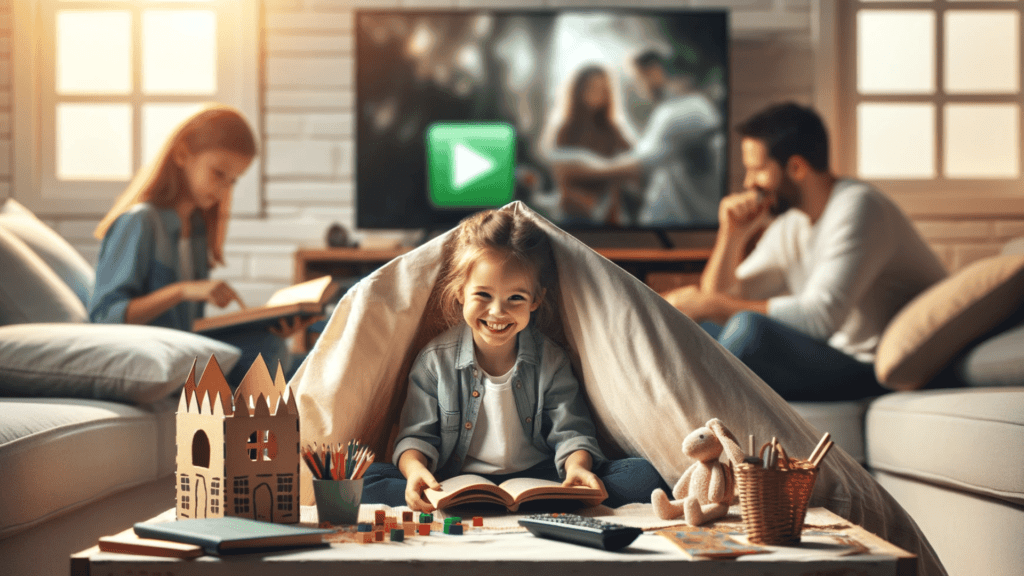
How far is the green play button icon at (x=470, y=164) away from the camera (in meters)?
2.76

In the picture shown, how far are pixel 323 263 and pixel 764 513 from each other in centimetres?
200

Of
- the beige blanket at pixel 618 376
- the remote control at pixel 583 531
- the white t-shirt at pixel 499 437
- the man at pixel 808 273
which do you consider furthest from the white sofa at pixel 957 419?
the remote control at pixel 583 531

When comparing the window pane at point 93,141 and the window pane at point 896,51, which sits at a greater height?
the window pane at point 896,51

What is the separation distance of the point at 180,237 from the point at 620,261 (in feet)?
4.21

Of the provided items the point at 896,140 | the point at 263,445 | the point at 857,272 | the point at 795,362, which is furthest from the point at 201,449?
the point at 896,140

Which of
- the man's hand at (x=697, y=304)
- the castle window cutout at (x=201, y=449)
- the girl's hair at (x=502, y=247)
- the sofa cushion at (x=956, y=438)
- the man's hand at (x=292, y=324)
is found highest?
the girl's hair at (x=502, y=247)

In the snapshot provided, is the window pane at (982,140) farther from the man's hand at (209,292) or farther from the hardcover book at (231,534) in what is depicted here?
the hardcover book at (231,534)

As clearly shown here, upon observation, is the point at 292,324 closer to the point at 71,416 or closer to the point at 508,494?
the point at 71,416

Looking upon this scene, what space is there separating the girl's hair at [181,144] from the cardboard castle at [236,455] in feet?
3.48

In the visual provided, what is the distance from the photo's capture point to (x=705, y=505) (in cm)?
92

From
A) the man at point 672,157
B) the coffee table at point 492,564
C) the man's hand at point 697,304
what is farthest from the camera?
the man at point 672,157

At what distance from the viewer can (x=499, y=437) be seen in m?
1.24

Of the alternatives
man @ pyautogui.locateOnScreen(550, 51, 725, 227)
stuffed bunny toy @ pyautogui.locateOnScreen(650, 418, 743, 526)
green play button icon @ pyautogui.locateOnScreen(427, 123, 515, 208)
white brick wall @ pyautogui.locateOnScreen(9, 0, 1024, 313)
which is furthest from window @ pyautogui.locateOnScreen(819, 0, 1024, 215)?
stuffed bunny toy @ pyautogui.locateOnScreen(650, 418, 743, 526)

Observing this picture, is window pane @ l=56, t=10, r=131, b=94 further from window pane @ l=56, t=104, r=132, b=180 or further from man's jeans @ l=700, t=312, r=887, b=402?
man's jeans @ l=700, t=312, r=887, b=402
